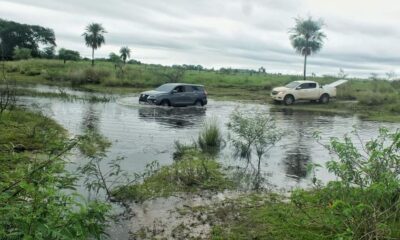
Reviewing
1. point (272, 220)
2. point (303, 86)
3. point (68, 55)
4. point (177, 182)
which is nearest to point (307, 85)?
point (303, 86)

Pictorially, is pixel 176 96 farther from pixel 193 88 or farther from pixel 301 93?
pixel 301 93

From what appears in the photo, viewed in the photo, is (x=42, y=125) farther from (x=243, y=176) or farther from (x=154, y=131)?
(x=243, y=176)

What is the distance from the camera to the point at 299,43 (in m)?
46.0

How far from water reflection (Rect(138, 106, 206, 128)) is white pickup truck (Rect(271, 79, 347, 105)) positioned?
7.91 meters

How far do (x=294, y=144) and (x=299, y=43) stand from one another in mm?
32905

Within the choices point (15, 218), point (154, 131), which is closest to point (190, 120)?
point (154, 131)

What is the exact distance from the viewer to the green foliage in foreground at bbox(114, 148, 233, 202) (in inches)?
328

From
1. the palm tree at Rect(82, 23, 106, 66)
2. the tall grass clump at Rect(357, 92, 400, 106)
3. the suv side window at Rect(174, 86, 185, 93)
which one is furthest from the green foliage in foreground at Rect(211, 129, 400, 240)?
the palm tree at Rect(82, 23, 106, 66)

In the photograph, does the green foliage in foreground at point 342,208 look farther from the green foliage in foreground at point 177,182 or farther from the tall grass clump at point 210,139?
the tall grass clump at point 210,139

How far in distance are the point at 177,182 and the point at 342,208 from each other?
4741 millimetres

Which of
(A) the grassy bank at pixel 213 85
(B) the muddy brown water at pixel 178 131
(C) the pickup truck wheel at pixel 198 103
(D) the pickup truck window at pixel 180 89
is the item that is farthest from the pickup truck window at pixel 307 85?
(D) the pickup truck window at pixel 180 89

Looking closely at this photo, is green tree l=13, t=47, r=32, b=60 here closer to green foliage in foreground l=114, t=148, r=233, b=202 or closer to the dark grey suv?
the dark grey suv

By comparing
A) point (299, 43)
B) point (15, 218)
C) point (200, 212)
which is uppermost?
point (299, 43)

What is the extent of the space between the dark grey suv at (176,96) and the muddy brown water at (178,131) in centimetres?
90
